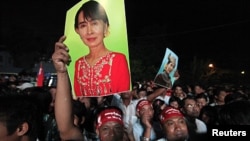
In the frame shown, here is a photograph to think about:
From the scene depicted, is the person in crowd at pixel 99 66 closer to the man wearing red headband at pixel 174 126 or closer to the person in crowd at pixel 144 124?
the man wearing red headband at pixel 174 126

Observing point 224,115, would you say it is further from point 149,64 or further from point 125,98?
point 149,64

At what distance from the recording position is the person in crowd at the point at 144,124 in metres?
3.86

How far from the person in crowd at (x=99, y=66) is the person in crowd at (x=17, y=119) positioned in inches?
43.0

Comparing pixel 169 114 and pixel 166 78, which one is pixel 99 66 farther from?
pixel 166 78

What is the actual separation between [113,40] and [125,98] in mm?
2132

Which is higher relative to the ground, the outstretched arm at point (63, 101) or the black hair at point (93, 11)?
the black hair at point (93, 11)

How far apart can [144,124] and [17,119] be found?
221cm

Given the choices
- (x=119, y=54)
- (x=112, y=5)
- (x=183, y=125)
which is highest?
(x=112, y=5)

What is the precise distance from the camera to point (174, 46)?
33781mm

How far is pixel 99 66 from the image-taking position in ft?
10.4

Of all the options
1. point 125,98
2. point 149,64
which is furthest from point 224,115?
point 149,64

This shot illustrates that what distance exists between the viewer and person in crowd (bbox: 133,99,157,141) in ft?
12.7

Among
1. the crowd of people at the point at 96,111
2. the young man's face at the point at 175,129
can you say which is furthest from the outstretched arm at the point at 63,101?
the young man's face at the point at 175,129

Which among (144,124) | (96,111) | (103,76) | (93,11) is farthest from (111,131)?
(144,124)
